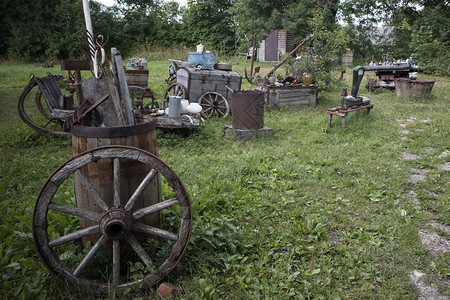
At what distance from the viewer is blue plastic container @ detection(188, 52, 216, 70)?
856 cm

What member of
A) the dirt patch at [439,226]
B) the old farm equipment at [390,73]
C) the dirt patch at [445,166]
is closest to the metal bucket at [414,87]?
the old farm equipment at [390,73]

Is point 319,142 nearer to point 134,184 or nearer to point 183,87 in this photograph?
point 183,87

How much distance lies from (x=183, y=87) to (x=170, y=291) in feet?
21.0

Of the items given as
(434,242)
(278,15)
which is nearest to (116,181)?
(434,242)

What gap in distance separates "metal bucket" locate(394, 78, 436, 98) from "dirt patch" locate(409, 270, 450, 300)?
9289 millimetres

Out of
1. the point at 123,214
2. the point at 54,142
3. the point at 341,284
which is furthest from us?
the point at 54,142

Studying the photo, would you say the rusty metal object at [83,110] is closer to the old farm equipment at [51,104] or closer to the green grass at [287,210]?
the green grass at [287,210]

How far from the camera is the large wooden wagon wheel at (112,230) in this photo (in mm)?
2098

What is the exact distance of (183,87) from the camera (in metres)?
7.98

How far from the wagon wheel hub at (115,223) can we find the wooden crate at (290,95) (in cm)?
734

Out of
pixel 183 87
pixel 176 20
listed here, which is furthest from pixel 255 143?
pixel 176 20

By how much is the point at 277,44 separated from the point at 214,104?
16808 millimetres

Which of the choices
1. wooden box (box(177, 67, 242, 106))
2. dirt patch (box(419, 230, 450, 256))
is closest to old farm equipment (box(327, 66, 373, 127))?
wooden box (box(177, 67, 242, 106))

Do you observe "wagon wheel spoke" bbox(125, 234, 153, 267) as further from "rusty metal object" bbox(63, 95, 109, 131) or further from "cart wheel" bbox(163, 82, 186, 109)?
"cart wheel" bbox(163, 82, 186, 109)
